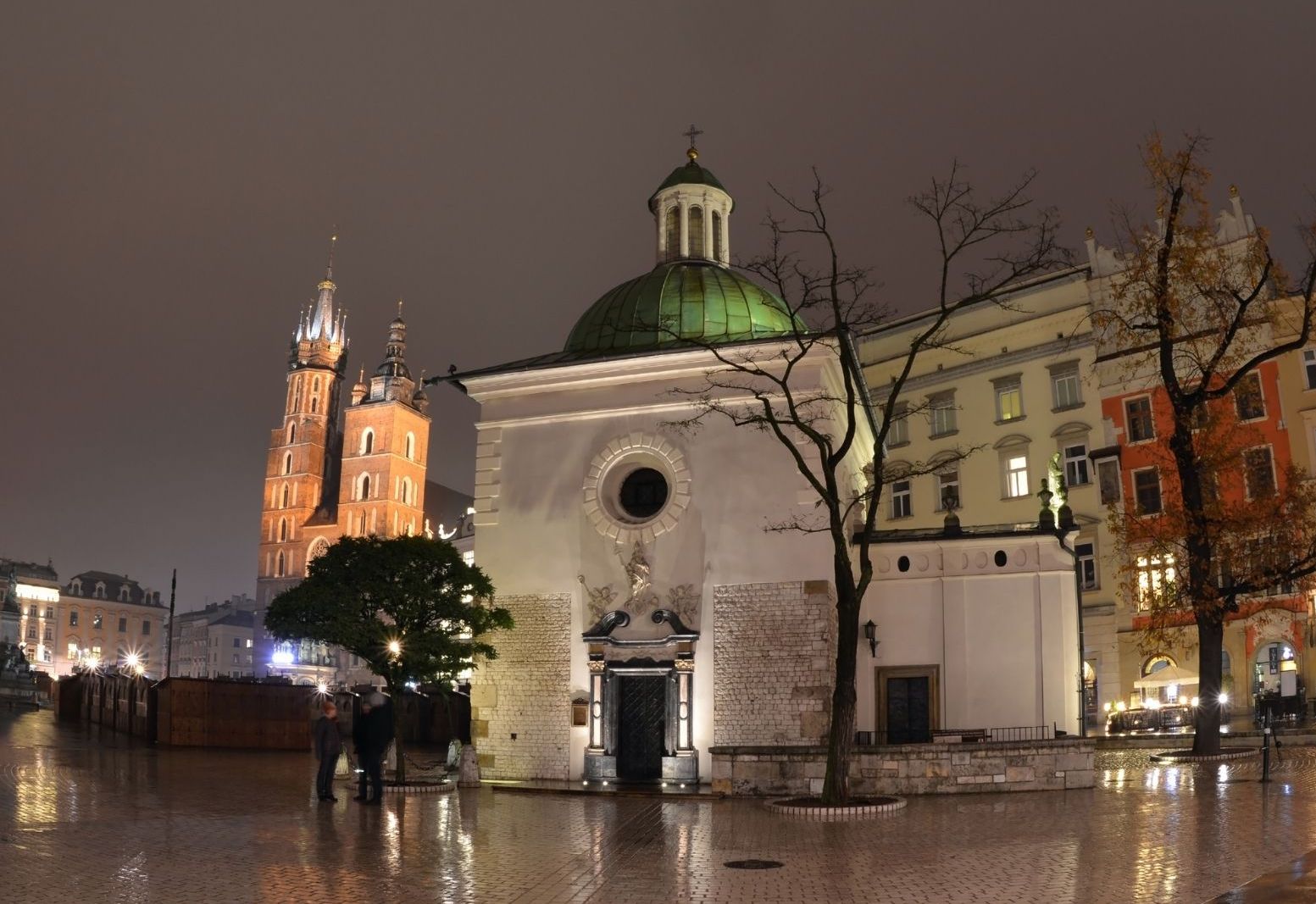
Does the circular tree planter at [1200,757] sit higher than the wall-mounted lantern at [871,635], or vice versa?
the wall-mounted lantern at [871,635]

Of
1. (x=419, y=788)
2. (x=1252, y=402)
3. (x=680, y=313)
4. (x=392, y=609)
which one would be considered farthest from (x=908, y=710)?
(x=1252, y=402)

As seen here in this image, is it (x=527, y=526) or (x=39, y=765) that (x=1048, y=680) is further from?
(x=39, y=765)

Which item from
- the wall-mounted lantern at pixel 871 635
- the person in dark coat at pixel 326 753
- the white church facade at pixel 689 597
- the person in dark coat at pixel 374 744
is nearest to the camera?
the person in dark coat at pixel 374 744

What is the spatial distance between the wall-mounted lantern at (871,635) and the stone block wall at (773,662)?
1.74 metres

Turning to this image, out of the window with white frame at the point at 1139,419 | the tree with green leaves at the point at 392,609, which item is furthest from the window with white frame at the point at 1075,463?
the tree with green leaves at the point at 392,609

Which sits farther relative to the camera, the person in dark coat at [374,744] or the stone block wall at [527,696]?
the stone block wall at [527,696]

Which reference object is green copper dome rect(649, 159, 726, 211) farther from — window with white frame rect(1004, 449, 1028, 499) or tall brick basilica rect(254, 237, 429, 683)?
tall brick basilica rect(254, 237, 429, 683)

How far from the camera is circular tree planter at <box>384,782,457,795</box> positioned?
1998 cm

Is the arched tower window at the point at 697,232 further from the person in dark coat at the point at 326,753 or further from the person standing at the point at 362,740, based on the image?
the person in dark coat at the point at 326,753

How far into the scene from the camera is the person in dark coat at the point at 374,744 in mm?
17688

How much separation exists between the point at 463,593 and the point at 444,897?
44.7 ft

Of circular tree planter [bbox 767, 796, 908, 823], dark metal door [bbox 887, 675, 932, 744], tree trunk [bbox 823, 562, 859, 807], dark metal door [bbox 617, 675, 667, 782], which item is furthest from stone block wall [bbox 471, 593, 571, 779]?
circular tree planter [bbox 767, 796, 908, 823]

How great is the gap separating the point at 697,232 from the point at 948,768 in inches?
641

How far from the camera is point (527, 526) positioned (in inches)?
1020
